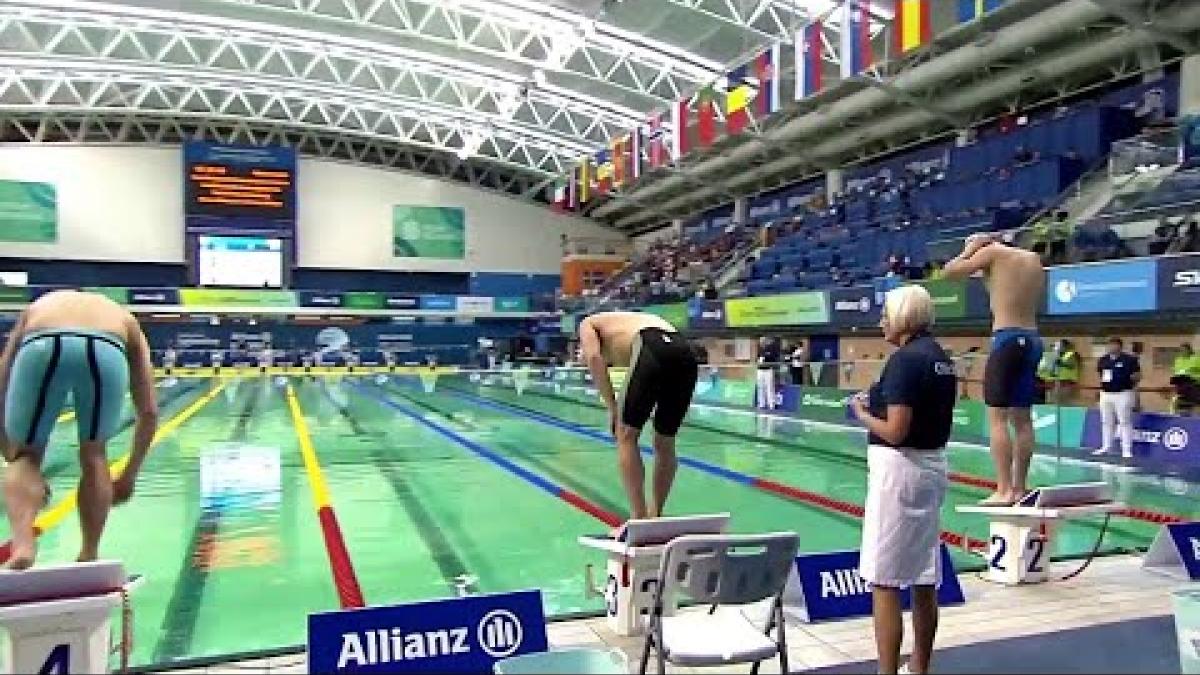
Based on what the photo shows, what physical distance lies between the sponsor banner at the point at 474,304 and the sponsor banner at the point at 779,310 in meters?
14.9

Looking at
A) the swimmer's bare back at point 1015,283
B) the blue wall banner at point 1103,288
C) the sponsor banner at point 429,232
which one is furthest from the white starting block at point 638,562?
the sponsor banner at point 429,232

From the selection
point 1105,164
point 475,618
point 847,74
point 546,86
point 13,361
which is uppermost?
point 546,86

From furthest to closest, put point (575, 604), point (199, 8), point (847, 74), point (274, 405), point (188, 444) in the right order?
point (199, 8), point (274, 405), point (847, 74), point (188, 444), point (575, 604)

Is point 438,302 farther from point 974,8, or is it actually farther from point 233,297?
point 974,8

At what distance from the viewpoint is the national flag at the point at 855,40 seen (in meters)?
14.1

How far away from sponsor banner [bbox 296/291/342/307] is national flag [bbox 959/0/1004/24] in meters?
24.0

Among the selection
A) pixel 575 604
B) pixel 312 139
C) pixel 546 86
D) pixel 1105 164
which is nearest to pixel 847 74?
pixel 1105 164

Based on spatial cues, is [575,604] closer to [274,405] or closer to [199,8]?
[274,405]

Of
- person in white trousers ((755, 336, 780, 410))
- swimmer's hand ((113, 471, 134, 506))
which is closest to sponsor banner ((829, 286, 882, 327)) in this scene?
Result: person in white trousers ((755, 336, 780, 410))

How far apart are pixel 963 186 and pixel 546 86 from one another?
36.7 ft

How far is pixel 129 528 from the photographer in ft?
17.7

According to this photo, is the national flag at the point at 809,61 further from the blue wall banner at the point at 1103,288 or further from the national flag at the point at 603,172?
the national flag at the point at 603,172

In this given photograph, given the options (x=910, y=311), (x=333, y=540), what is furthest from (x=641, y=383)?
(x=333, y=540)

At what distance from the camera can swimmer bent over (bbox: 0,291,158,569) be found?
2803mm
